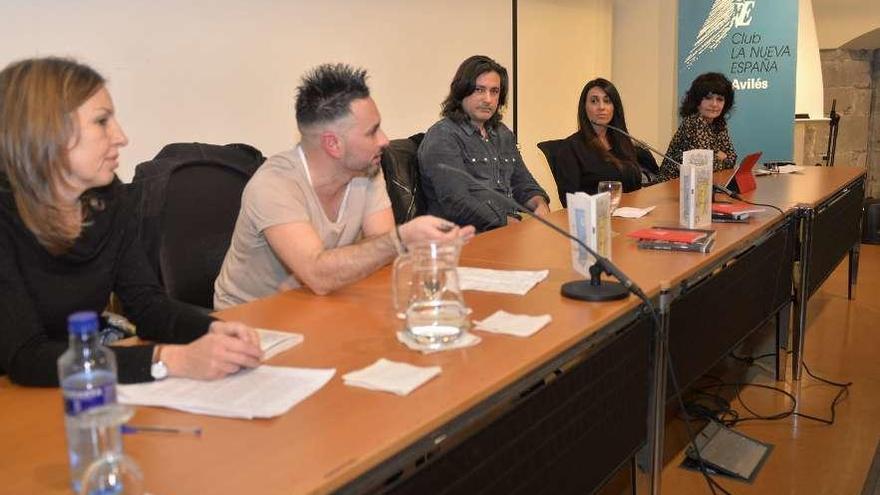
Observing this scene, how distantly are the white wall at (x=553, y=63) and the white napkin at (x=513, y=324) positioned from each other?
3.72 metres

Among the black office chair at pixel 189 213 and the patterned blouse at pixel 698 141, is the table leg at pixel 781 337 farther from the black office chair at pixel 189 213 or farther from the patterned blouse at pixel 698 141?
the black office chair at pixel 189 213

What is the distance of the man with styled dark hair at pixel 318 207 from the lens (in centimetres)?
175

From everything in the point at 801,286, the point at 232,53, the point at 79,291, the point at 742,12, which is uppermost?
the point at 742,12

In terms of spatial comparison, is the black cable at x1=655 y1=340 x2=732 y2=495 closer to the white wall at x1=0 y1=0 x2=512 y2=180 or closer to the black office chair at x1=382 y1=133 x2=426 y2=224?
the black office chair at x1=382 y1=133 x2=426 y2=224

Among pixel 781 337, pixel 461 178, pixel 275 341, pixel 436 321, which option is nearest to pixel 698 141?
pixel 781 337

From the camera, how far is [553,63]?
5.46 m

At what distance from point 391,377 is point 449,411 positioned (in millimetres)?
151

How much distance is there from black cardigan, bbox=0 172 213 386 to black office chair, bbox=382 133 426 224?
4.86ft

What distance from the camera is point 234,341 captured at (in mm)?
1224

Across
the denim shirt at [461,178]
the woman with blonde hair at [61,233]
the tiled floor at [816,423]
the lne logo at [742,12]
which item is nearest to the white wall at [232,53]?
the denim shirt at [461,178]

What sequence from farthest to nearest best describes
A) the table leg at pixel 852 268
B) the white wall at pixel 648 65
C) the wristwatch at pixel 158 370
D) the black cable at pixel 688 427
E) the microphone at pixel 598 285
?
the white wall at pixel 648 65 → the table leg at pixel 852 268 → the black cable at pixel 688 427 → the microphone at pixel 598 285 → the wristwatch at pixel 158 370

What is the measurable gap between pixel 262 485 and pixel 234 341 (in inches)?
14.6

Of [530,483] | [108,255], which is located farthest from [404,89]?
[530,483]

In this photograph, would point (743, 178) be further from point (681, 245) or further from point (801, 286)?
point (681, 245)
